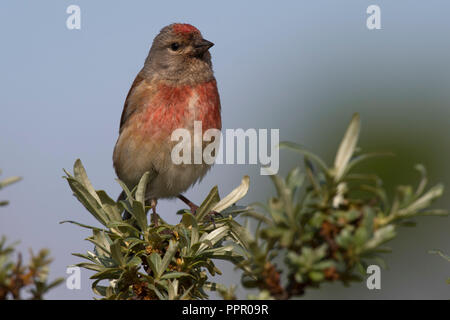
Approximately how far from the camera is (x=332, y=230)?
164 centimetres

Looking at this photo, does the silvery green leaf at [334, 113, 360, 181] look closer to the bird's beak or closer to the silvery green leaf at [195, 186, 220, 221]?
the silvery green leaf at [195, 186, 220, 221]

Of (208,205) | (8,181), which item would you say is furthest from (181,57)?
(8,181)

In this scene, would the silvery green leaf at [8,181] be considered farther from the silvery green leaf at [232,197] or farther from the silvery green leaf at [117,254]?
the silvery green leaf at [232,197]

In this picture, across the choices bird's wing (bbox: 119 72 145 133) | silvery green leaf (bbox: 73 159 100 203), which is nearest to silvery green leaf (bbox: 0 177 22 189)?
silvery green leaf (bbox: 73 159 100 203)

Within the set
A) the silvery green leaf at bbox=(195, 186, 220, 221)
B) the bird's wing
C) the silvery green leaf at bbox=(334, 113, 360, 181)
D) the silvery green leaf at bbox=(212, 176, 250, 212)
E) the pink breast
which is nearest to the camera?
the silvery green leaf at bbox=(334, 113, 360, 181)

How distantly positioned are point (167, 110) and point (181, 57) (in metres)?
0.72

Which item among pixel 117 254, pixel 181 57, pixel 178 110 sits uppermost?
pixel 181 57

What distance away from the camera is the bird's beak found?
5.50 meters

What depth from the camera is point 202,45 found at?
5.54 m

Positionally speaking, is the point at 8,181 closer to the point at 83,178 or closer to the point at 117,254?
the point at 117,254

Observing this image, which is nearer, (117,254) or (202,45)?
(117,254)

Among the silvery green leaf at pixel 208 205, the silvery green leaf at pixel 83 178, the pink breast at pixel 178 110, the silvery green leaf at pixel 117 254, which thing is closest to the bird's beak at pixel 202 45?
the pink breast at pixel 178 110

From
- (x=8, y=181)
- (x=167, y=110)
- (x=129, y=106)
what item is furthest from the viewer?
(x=129, y=106)
